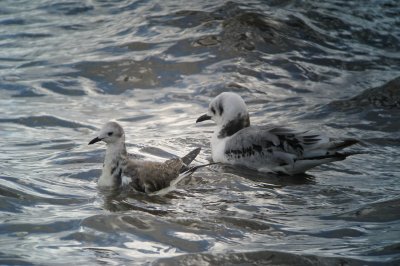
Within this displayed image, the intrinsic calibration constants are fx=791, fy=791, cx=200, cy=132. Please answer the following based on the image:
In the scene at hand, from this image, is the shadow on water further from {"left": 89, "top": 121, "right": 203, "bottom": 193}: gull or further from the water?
{"left": 89, "top": 121, "right": 203, "bottom": 193}: gull

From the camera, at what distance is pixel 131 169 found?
8.80 meters

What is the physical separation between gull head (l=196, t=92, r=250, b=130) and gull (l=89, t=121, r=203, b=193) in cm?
165

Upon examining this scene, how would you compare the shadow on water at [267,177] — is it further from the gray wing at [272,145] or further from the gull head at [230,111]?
the gull head at [230,111]

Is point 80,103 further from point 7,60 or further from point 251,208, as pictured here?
point 251,208

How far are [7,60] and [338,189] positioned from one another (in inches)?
337

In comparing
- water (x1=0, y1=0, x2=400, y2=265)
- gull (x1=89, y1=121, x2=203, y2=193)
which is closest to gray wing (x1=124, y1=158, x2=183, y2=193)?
gull (x1=89, y1=121, x2=203, y2=193)

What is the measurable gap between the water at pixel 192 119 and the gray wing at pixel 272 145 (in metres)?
0.26

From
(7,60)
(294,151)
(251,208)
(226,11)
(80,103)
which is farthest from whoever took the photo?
(226,11)

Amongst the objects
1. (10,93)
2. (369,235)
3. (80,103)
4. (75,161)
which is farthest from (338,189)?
(10,93)

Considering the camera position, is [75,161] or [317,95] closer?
[75,161]

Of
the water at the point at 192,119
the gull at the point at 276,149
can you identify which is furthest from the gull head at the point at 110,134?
the gull at the point at 276,149

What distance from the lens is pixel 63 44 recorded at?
52.8 ft

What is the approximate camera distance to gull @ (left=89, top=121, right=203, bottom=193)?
862 centimetres

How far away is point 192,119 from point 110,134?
324cm
